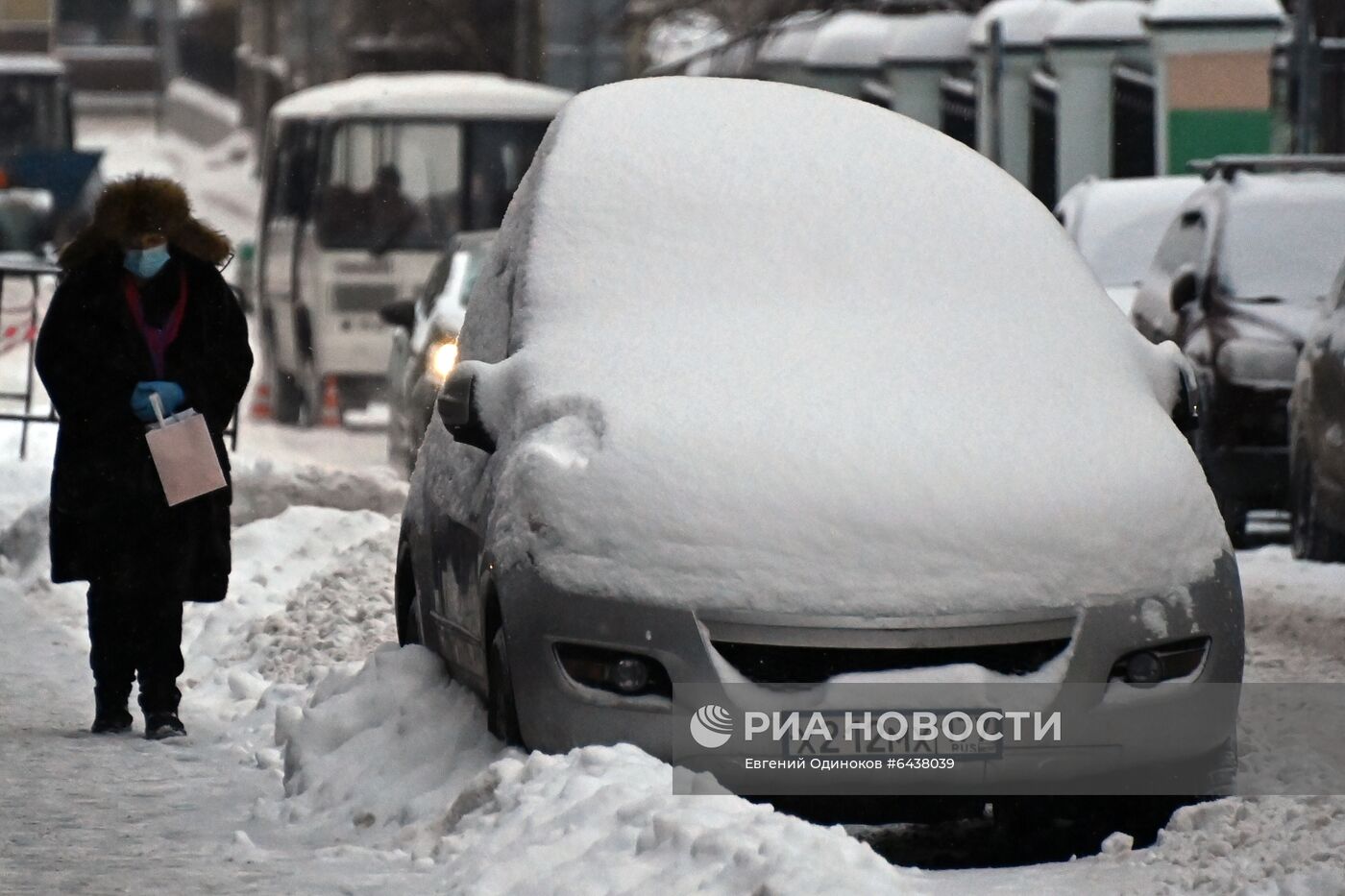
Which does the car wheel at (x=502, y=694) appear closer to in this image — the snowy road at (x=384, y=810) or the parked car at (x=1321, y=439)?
the snowy road at (x=384, y=810)

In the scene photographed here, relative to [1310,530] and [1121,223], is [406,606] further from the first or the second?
[1121,223]

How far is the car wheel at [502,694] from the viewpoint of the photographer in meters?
6.69

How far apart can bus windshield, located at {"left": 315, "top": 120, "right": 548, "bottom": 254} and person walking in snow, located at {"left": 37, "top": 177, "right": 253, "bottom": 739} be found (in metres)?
15.5

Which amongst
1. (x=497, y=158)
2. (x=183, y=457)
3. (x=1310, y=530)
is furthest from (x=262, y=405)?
(x=183, y=457)

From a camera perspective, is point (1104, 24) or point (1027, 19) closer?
point (1104, 24)

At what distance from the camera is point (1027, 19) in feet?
90.7

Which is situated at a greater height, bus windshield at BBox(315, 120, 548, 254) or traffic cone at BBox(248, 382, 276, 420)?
bus windshield at BBox(315, 120, 548, 254)

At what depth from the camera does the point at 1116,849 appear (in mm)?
6445

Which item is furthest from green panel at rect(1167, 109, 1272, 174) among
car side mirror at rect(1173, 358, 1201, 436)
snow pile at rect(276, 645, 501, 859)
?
snow pile at rect(276, 645, 501, 859)

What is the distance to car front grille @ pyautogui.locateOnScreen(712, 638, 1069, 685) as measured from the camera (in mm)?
6418

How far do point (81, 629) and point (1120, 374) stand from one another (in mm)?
4992

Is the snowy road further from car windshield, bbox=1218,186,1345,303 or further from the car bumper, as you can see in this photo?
car windshield, bbox=1218,186,1345,303

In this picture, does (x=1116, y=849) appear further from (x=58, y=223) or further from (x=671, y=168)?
(x=58, y=223)

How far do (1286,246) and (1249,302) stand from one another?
17.4 inches
